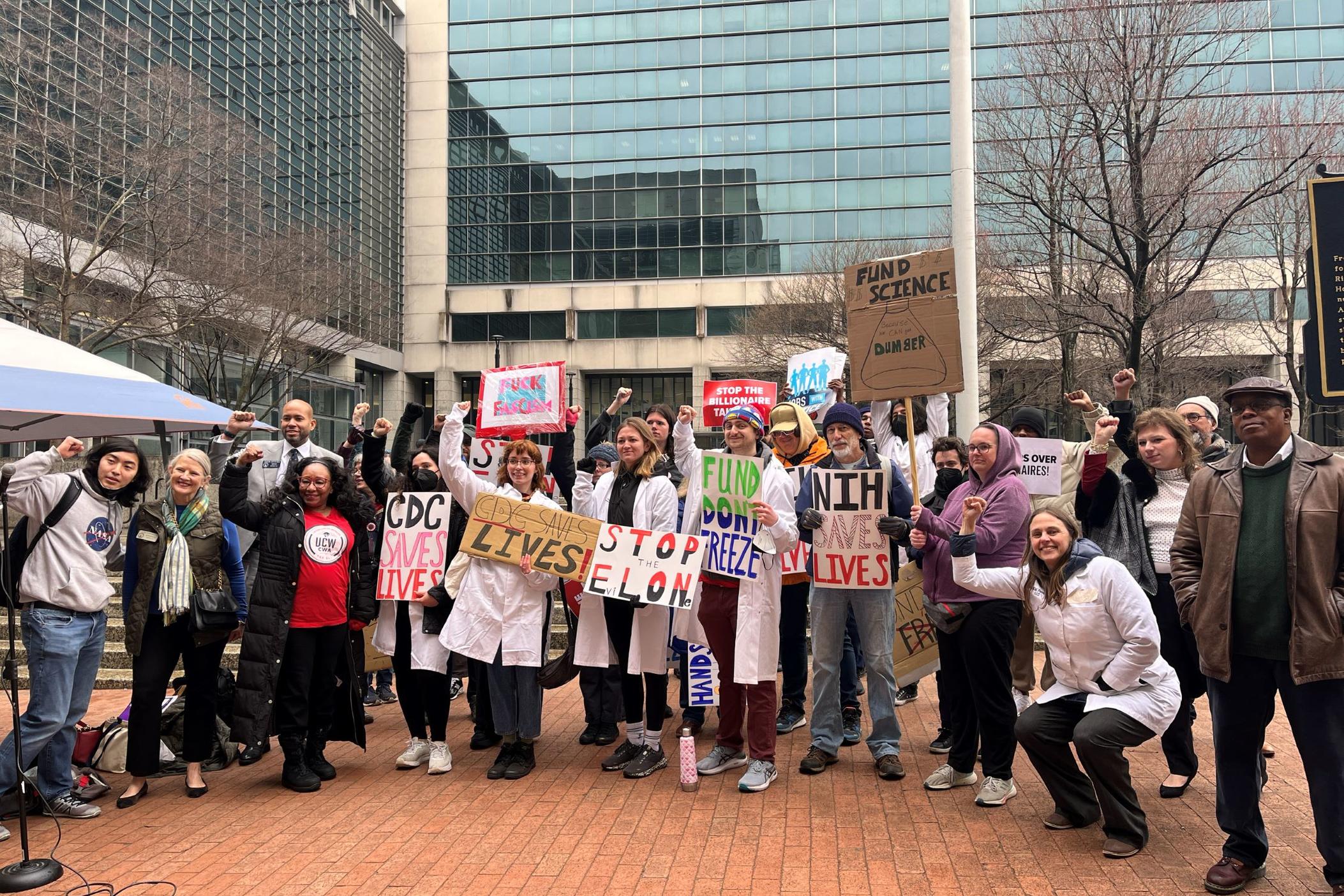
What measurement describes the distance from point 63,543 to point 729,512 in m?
3.82

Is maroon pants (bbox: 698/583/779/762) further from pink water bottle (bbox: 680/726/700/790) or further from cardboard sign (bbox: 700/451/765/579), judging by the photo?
pink water bottle (bbox: 680/726/700/790)

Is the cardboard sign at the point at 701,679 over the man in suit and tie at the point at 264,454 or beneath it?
beneath

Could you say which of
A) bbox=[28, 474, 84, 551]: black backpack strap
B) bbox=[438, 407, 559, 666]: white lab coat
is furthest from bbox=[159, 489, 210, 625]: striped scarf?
bbox=[438, 407, 559, 666]: white lab coat

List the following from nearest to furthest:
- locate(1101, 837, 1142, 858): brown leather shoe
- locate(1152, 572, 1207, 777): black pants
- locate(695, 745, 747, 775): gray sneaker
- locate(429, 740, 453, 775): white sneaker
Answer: locate(1101, 837, 1142, 858): brown leather shoe, locate(1152, 572, 1207, 777): black pants, locate(695, 745, 747, 775): gray sneaker, locate(429, 740, 453, 775): white sneaker

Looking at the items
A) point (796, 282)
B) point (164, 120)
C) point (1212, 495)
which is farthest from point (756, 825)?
point (796, 282)

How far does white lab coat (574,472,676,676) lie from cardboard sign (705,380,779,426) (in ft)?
17.0

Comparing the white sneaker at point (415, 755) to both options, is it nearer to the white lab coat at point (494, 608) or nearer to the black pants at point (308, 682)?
the black pants at point (308, 682)

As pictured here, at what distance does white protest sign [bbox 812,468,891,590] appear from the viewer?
5.97 metres

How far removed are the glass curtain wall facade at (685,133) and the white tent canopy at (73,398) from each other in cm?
4146

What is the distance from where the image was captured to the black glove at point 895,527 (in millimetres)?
5562

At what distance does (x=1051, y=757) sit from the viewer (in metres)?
4.94

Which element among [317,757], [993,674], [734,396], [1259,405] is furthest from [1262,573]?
[734,396]

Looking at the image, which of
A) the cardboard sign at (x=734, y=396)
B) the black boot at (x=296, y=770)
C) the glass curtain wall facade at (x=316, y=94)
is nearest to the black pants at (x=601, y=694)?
the black boot at (x=296, y=770)

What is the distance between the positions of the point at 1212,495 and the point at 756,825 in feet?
9.08
